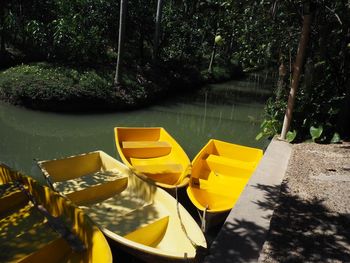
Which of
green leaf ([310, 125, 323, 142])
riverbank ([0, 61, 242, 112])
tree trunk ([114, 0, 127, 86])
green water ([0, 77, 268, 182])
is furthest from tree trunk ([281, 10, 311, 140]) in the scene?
tree trunk ([114, 0, 127, 86])

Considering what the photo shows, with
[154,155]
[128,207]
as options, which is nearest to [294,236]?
[128,207]

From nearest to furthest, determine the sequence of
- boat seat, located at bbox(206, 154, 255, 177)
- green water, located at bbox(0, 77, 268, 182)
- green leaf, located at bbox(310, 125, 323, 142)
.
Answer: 1. boat seat, located at bbox(206, 154, 255, 177)
2. green leaf, located at bbox(310, 125, 323, 142)
3. green water, located at bbox(0, 77, 268, 182)

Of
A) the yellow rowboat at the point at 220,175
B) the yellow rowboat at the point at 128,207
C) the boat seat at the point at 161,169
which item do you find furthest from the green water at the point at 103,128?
the boat seat at the point at 161,169

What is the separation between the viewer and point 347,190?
19.6ft

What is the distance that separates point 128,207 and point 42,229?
1890 mm

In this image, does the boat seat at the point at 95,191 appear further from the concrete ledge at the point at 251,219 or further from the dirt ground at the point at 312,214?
the dirt ground at the point at 312,214

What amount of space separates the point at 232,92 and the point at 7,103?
44.6ft

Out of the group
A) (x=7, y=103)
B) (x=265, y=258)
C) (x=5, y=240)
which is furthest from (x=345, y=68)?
(x=7, y=103)

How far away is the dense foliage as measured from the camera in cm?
897

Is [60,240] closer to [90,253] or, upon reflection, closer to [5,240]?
[90,253]

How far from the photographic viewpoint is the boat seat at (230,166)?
7953 millimetres

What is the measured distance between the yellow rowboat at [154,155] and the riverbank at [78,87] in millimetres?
6574

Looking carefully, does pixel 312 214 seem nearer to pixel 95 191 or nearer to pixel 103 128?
pixel 95 191

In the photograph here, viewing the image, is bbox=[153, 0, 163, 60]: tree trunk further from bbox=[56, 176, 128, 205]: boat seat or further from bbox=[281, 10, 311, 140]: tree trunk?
bbox=[56, 176, 128, 205]: boat seat
